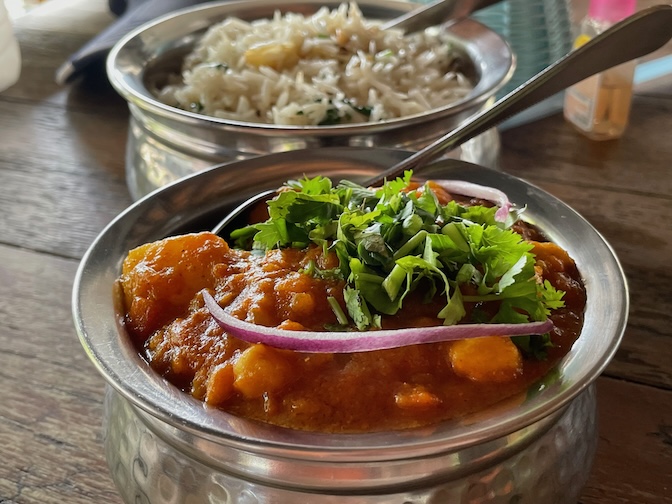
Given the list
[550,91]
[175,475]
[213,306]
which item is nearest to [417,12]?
[550,91]

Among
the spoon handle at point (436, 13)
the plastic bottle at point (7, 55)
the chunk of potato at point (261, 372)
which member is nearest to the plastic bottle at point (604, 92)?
the spoon handle at point (436, 13)

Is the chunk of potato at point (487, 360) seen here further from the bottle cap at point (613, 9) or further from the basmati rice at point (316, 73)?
the bottle cap at point (613, 9)

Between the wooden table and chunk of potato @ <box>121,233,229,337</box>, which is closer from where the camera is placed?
chunk of potato @ <box>121,233,229,337</box>

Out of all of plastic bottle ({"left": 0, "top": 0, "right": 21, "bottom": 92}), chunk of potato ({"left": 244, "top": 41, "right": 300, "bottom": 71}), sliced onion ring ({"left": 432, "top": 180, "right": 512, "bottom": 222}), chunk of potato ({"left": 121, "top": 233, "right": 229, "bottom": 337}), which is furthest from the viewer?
plastic bottle ({"left": 0, "top": 0, "right": 21, "bottom": 92})

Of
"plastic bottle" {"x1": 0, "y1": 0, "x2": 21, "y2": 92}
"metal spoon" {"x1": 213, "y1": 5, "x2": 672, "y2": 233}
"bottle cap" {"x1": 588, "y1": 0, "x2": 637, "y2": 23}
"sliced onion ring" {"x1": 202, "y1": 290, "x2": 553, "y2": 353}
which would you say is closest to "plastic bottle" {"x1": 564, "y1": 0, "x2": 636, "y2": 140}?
"bottle cap" {"x1": 588, "y1": 0, "x2": 637, "y2": 23}

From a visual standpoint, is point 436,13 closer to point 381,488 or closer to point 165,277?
point 165,277

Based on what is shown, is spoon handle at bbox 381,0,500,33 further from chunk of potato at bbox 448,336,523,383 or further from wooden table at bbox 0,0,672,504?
chunk of potato at bbox 448,336,523,383
